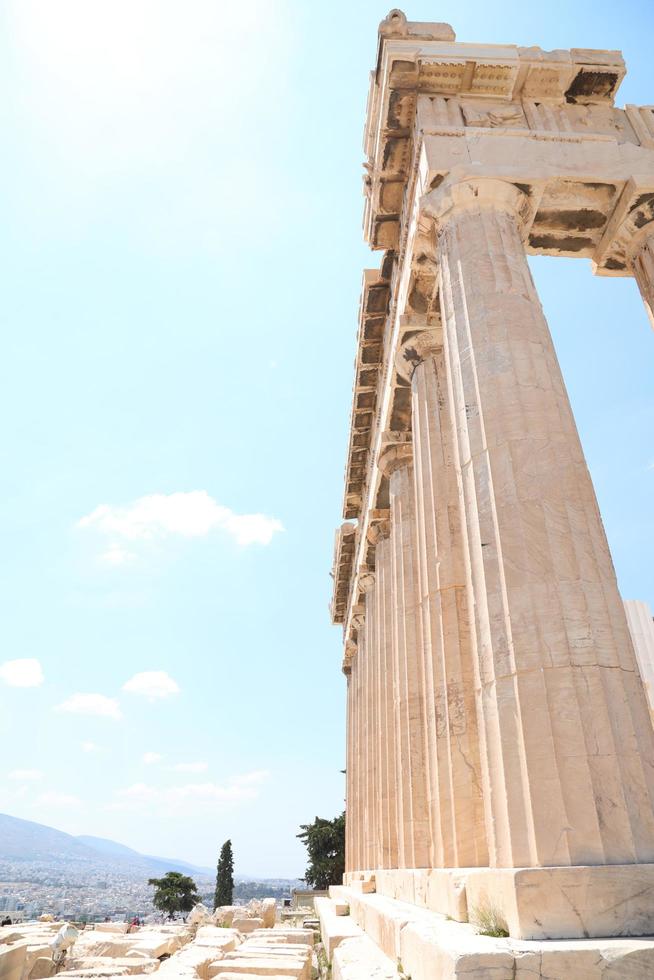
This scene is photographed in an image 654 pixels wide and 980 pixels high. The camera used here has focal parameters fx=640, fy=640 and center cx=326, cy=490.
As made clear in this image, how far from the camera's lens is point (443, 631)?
12.0 metres

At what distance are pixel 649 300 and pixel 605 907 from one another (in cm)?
1103

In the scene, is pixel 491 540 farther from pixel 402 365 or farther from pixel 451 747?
pixel 402 365

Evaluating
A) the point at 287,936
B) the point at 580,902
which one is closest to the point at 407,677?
the point at 287,936

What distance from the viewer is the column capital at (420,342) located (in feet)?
48.0

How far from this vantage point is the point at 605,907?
5629mm

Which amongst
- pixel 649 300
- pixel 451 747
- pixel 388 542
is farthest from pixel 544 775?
pixel 388 542

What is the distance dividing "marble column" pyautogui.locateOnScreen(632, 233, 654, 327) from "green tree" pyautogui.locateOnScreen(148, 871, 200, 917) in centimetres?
9246

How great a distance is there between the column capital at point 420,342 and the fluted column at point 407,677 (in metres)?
4.15

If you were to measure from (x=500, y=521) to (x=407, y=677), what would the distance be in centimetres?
913

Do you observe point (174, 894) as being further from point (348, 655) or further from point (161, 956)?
point (161, 956)

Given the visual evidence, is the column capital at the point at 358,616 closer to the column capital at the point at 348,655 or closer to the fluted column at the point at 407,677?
the column capital at the point at 348,655

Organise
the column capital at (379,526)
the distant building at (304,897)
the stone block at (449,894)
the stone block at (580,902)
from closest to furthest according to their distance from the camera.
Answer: the stone block at (580,902)
the stone block at (449,894)
the column capital at (379,526)
the distant building at (304,897)

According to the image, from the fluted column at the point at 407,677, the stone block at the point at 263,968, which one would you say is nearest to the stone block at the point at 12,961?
the stone block at the point at 263,968

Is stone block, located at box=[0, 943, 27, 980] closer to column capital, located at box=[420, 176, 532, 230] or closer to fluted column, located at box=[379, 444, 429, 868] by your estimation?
fluted column, located at box=[379, 444, 429, 868]
